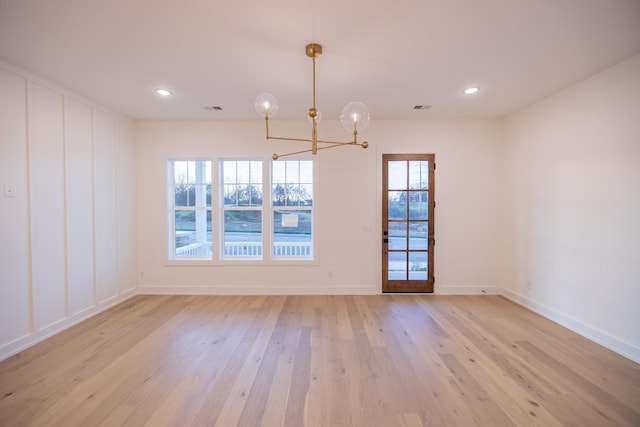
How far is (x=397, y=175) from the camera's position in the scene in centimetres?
425

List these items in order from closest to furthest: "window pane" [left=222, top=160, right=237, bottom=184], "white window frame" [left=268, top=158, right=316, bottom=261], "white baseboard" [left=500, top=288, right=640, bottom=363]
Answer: "white baseboard" [left=500, top=288, right=640, bottom=363]
"white window frame" [left=268, top=158, right=316, bottom=261]
"window pane" [left=222, top=160, right=237, bottom=184]

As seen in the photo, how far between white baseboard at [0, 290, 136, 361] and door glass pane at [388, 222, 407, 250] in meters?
4.27

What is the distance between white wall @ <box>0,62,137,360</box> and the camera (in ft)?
8.35

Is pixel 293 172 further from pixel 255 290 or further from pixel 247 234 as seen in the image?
pixel 255 290

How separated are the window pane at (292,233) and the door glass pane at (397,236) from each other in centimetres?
133

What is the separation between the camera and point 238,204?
14.4 ft

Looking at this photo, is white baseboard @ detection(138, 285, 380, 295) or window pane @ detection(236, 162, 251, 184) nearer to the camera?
white baseboard @ detection(138, 285, 380, 295)

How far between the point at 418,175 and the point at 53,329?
5.17 metres

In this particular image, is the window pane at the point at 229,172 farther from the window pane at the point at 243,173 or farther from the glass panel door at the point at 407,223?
the glass panel door at the point at 407,223

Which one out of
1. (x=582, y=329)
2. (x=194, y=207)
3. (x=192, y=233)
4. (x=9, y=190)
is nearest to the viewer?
(x=9, y=190)

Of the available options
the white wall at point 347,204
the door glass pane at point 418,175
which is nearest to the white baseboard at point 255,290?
the white wall at point 347,204

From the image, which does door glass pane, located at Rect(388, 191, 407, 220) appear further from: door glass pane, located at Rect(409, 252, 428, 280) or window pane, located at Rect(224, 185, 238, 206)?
window pane, located at Rect(224, 185, 238, 206)

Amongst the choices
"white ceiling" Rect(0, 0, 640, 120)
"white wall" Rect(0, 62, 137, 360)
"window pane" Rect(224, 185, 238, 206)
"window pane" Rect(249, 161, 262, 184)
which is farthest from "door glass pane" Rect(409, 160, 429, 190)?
"white wall" Rect(0, 62, 137, 360)

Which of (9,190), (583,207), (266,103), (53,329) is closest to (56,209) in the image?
(9,190)
